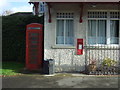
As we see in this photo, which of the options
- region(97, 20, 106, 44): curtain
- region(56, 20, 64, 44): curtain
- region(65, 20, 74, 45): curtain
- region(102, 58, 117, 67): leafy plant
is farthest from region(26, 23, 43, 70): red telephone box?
region(102, 58, 117, 67): leafy plant

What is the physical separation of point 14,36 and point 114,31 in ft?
21.1

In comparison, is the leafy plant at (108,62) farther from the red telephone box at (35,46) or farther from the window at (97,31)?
the red telephone box at (35,46)

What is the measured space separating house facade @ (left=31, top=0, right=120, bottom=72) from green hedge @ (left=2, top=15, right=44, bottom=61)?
307cm

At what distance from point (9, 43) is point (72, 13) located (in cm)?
522

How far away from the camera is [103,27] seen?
1323 centimetres

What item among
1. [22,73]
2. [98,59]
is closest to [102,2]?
[98,59]

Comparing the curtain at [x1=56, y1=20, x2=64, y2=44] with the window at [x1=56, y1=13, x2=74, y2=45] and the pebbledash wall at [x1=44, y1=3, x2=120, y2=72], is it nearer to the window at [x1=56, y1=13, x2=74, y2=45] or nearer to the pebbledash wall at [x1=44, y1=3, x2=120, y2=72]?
the window at [x1=56, y1=13, x2=74, y2=45]

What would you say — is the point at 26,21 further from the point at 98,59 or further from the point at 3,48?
the point at 98,59

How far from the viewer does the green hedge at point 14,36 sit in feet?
52.5

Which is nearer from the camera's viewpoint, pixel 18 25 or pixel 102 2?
pixel 102 2

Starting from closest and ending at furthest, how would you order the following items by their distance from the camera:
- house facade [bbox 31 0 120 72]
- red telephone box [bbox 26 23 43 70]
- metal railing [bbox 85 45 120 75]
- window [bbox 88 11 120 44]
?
metal railing [bbox 85 45 120 75], house facade [bbox 31 0 120 72], window [bbox 88 11 120 44], red telephone box [bbox 26 23 43 70]

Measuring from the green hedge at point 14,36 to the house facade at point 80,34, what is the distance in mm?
3075

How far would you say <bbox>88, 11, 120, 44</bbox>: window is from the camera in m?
13.1

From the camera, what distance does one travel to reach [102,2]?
12.0m
